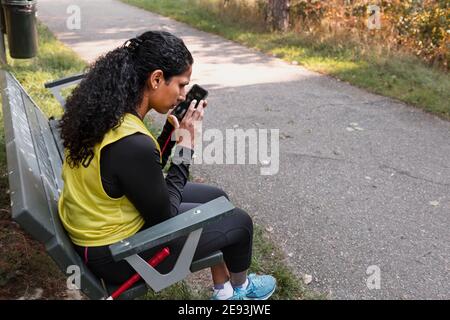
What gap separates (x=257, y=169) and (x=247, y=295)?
6.88 ft

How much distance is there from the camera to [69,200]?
7.32 ft

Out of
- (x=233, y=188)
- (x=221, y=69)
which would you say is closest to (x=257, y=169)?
(x=233, y=188)

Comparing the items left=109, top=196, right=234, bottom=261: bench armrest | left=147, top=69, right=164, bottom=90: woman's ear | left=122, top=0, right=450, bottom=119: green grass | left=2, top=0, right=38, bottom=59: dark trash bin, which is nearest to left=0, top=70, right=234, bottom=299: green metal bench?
left=109, top=196, right=234, bottom=261: bench armrest

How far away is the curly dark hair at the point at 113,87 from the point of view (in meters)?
2.12

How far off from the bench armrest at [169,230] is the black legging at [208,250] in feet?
0.65

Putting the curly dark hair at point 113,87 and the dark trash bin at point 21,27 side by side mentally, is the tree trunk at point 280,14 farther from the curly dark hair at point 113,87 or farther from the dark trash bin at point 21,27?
the curly dark hair at point 113,87

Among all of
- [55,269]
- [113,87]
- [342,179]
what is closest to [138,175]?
[113,87]

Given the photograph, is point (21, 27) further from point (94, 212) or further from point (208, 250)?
point (208, 250)

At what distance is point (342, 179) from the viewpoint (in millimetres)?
4539

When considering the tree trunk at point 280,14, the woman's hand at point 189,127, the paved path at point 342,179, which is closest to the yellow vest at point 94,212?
the woman's hand at point 189,127

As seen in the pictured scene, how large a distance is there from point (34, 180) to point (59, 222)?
239mm

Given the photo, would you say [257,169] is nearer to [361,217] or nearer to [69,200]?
[361,217]

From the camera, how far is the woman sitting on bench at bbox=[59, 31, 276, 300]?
208 centimetres
